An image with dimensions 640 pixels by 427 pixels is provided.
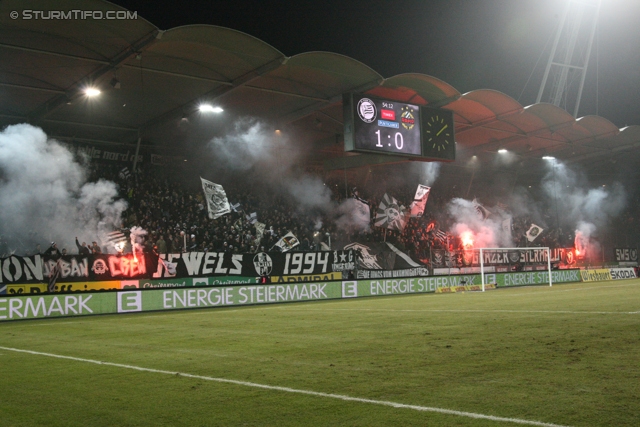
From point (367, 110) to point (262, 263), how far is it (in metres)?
8.22

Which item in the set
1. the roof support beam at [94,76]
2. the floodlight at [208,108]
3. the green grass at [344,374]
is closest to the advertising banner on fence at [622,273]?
the floodlight at [208,108]

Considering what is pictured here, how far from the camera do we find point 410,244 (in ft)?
119

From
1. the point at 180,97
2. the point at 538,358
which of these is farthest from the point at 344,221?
the point at 538,358

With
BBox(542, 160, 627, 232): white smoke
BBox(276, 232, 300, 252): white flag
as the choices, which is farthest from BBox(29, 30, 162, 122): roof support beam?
BBox(542, 160, 627, 232): white smoke

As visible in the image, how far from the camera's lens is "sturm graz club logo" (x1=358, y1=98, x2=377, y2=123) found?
26938mm

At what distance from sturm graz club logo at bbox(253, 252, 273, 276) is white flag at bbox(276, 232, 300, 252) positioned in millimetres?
3101

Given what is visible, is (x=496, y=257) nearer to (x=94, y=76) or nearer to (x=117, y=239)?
(x=117, y=239)

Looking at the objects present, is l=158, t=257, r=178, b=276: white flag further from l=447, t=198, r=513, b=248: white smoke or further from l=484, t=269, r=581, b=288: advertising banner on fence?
l=447, t=198, r=513, b=248: white smoke

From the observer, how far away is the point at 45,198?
26.5 metres

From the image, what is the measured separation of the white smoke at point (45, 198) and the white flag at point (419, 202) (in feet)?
59.8

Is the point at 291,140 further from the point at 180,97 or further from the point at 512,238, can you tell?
the point at 512,238

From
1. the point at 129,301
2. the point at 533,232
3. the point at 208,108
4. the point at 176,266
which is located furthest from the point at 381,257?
the point at 533,232

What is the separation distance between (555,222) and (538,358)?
145ft

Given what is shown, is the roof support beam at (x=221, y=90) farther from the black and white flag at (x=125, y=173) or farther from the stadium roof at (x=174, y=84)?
the black and white flag at (x=125, y=173)
